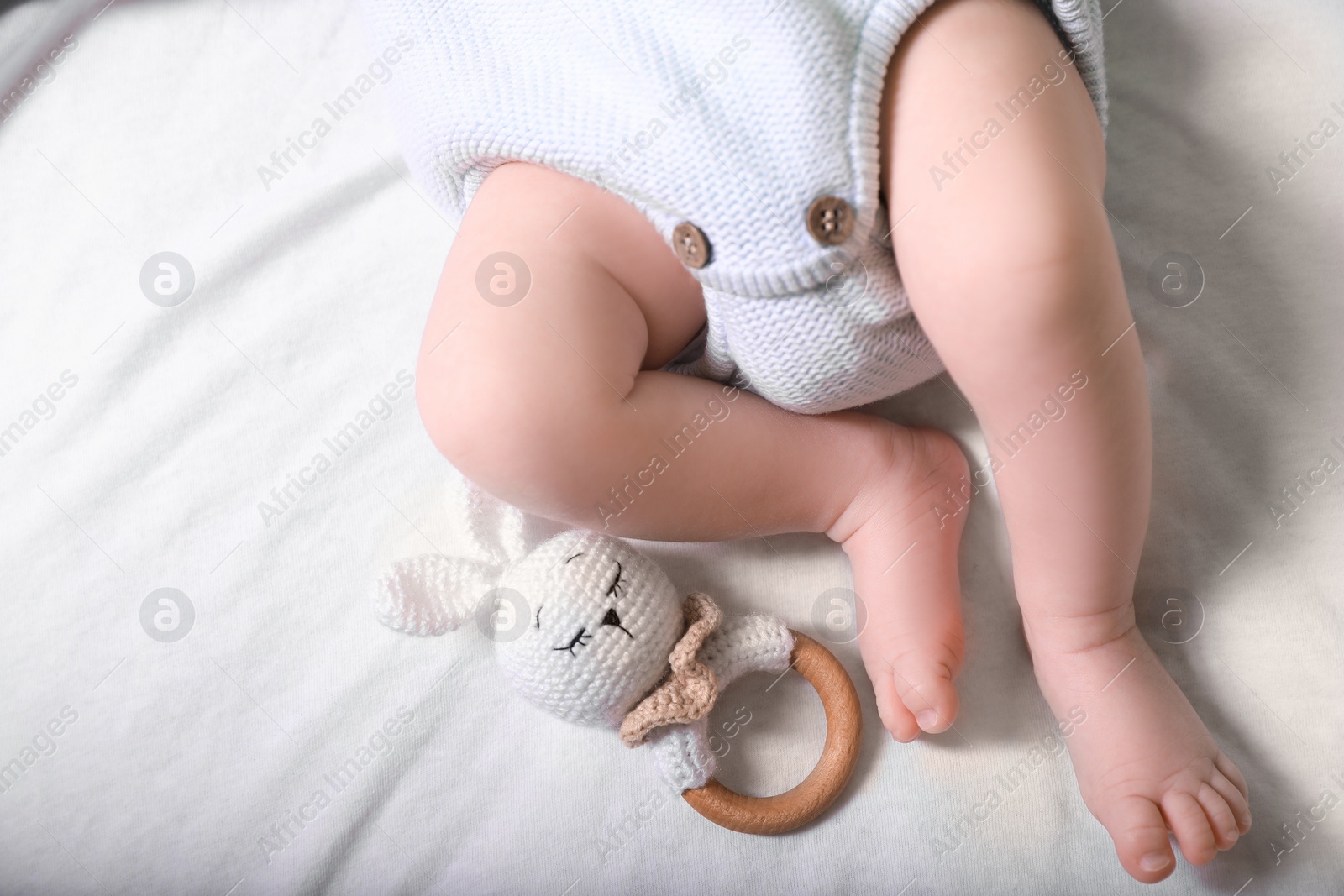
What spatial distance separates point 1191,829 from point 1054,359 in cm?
39

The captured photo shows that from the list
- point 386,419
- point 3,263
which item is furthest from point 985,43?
point 3,263

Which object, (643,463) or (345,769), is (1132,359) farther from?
(345,769)

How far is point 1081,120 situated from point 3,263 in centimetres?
105

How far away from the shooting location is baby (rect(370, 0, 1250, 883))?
625 mm

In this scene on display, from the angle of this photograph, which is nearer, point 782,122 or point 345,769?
point 782,122

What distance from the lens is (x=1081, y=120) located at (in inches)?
27.2

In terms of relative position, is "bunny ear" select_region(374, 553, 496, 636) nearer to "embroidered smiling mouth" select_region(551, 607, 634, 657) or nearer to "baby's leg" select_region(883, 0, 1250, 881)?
"embroidered smiling mouth" select_region(551, 607, 634, 657)

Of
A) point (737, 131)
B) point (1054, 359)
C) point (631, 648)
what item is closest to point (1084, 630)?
point (1054, 359)

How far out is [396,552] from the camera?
2.96ft

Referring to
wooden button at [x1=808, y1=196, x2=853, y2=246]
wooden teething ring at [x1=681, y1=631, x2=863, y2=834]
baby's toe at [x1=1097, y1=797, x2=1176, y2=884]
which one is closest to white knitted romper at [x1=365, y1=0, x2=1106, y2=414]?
wooden button at [x1=808, y1=196, x2=853, y2=246]

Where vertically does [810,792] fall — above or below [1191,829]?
above

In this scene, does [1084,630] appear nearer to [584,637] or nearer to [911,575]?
[911,575]

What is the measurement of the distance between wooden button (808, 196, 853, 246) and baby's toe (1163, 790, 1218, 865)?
0.50 meters

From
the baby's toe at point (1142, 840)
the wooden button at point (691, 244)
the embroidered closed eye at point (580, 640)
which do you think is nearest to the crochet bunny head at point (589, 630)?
the embroidered closed eye at point (580, 640)
